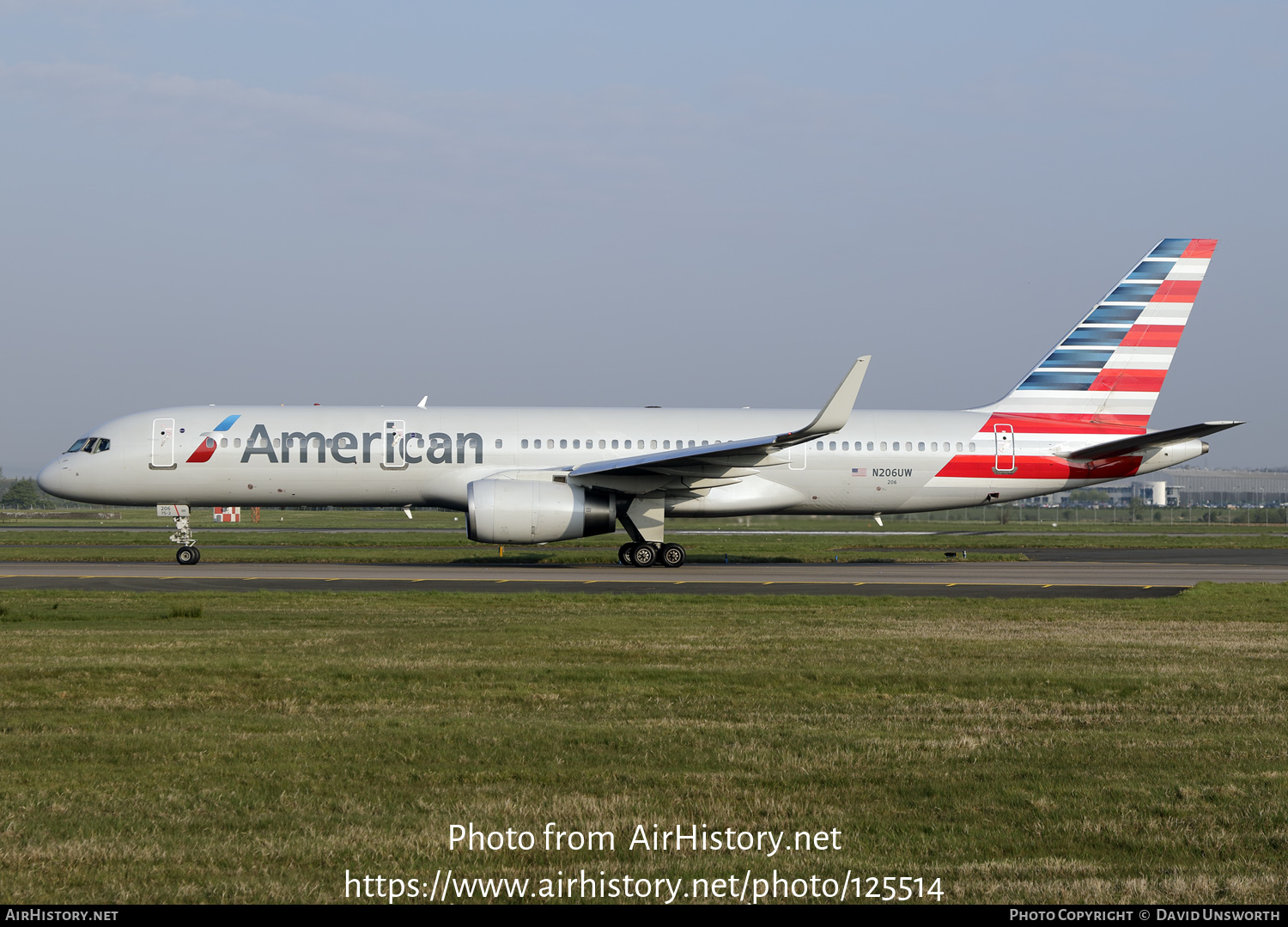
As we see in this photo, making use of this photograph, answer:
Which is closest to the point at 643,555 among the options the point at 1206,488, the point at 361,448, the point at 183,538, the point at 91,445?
the point at 361,448

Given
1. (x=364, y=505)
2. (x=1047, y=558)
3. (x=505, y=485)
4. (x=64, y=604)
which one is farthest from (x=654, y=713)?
(x=1047, y=558)

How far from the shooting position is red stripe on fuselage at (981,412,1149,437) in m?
30.7

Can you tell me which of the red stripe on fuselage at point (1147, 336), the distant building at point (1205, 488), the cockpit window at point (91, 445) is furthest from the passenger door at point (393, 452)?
the distant building at point (1205, 488)

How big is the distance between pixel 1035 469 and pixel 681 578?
37.5ft

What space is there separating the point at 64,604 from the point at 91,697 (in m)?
9.22

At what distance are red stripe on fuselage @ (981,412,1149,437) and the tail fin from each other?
3cm

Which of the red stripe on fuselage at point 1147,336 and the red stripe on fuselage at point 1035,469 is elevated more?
the red stripe on fuselage at point 1147,336

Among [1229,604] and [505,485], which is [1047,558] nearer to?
[1229,604]

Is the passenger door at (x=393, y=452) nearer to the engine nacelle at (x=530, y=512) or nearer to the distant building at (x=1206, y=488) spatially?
the engine nacelle at (x=530, y=512)

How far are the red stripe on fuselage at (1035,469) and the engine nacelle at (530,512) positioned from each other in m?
9.74

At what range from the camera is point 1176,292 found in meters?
31.2

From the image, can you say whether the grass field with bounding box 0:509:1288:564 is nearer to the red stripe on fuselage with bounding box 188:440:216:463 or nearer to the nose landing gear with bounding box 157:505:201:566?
the nose landing gear with bounding box 157:505:201:566

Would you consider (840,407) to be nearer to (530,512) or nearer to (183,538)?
(530,512)

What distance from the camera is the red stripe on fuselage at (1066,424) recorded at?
30.7 meters
